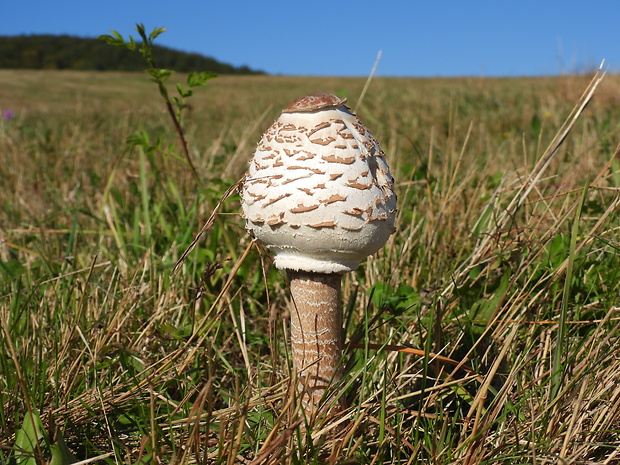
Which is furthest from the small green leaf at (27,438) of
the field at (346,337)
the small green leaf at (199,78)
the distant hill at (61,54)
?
the distant hill at (61,54)

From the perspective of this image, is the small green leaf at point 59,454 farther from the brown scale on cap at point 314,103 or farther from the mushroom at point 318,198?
the brown scale on cap at point 314,103

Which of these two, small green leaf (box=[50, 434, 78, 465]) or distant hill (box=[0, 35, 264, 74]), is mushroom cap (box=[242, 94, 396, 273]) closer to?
small green leaf (box=[50, 434, 78, 465])

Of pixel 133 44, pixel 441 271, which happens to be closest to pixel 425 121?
pixel 441 271

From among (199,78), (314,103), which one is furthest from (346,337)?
(199,78)

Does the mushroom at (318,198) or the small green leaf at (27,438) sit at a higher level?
the mushroom at (318,198)

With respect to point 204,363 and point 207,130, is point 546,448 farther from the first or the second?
point 207,130

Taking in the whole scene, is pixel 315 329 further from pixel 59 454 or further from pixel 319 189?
pixel 59 454
